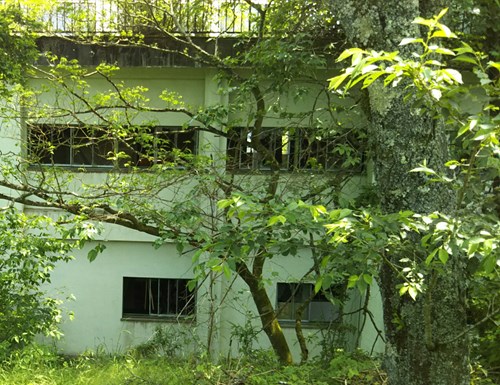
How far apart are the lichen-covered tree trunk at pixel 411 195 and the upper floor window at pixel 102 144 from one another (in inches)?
135

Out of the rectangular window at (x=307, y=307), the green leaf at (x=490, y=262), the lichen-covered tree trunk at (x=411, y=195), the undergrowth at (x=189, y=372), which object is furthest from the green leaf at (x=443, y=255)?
the rectangular window at (x=307, y=307)

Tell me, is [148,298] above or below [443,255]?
below

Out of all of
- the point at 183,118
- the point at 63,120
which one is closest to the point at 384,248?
the point at 63,120

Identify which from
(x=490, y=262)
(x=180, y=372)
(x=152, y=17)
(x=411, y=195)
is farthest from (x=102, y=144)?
(x=490, y=262)

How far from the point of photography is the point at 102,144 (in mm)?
9812

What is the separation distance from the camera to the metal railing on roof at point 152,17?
26.1 feet

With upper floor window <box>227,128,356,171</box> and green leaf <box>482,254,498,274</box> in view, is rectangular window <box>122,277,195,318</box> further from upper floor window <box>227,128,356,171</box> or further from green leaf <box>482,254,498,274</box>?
green leaf <box>482,254,498,274</box>

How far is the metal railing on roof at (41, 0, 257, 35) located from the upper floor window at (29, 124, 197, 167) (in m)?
1.57

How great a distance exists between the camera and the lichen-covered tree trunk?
3.30 m

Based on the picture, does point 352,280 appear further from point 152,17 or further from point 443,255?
point 152,17

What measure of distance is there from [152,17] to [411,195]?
5.62 m

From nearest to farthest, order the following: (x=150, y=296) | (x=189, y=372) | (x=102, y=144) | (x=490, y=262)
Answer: (x=490, y=262) → (x=189, y=372) → (x=102, y=144) → (x=150, y=296)

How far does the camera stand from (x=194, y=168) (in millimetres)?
6270

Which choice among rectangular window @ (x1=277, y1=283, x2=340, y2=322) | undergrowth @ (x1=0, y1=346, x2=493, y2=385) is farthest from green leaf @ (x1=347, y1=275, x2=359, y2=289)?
→ rectangular window @ (x1=277, y1=283, x2=340, y2=322)
